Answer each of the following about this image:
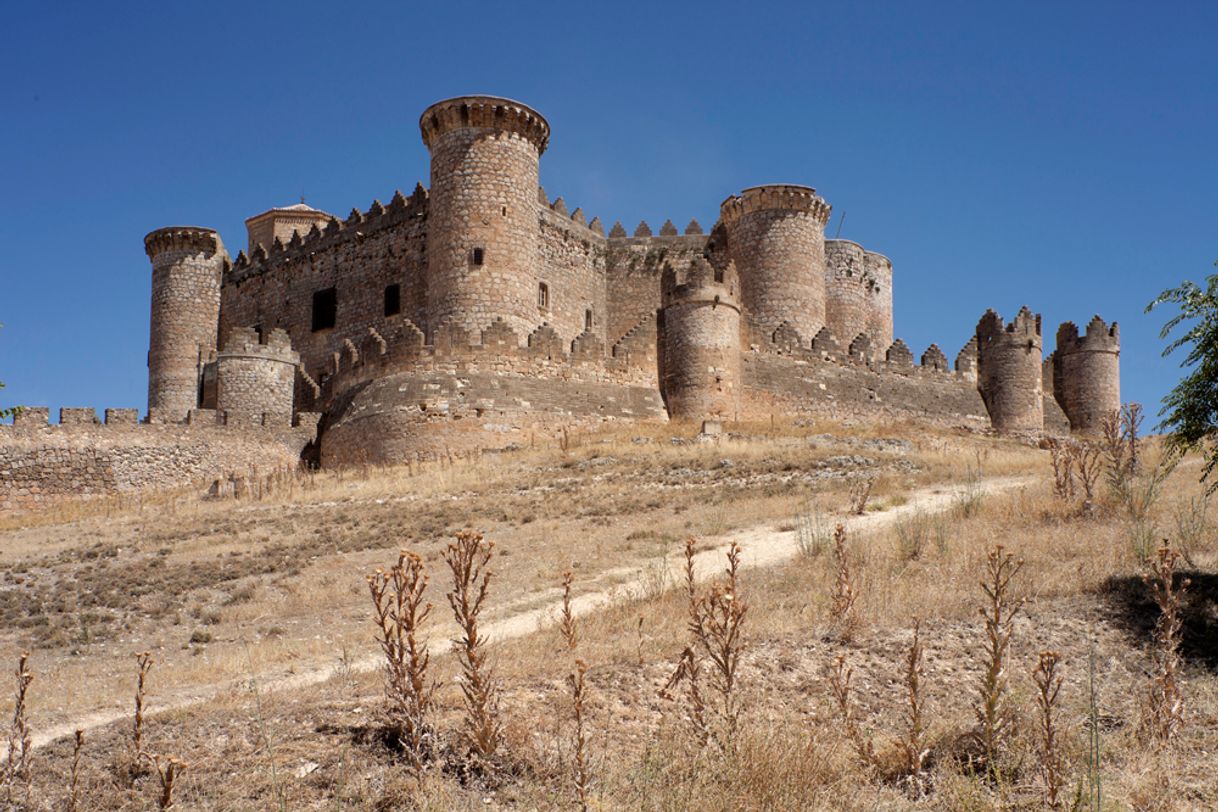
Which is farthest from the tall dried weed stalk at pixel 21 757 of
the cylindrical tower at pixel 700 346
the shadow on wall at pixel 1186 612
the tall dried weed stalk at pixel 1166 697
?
the cylindrical tower at pixel 700 346

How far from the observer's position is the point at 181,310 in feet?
119

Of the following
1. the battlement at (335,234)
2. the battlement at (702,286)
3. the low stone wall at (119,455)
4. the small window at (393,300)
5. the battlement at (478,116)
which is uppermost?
the battlement at (478,116)

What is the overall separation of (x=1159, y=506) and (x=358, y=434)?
18.4 m

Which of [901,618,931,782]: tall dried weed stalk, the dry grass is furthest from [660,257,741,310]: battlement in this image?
[901,618,931,782]: tall dried weed stalk

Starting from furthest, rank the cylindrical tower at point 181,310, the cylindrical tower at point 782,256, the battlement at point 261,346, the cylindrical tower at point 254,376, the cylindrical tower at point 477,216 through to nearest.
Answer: the cylindrical tower at point 181,310, the cylindrical tower at point 782,256, the battlement at point 261,346, the cylindrical tower at point 254,376, the cylindrical tower at point 477,216

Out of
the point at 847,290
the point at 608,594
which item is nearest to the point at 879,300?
the point at 847,290

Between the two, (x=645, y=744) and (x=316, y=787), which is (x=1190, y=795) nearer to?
(x=645, y=744)

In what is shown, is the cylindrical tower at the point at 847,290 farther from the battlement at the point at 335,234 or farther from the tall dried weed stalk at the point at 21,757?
the tall dried weed stalk at the point at 21,757

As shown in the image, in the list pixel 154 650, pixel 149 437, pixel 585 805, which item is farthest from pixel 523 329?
pixel 585 805

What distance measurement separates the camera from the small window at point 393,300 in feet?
108

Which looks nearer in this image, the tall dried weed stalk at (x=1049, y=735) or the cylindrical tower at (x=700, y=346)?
the tall dried weed stalk at (x=1049, y=735)

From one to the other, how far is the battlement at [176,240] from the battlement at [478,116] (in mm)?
12355

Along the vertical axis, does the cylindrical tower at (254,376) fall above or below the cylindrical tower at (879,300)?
below

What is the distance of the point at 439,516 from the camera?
1739cm
